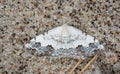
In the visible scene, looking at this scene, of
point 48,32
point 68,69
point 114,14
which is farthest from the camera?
point 114,14

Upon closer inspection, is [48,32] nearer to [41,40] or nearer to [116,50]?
[41,40]

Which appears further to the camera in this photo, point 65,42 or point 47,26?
point 47,26

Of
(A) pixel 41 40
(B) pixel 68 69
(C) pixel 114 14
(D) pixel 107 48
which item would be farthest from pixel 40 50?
(C) pixel 114 14

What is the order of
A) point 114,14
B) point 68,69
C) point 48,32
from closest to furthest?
point 68,69
point 48,32
point 114,14
